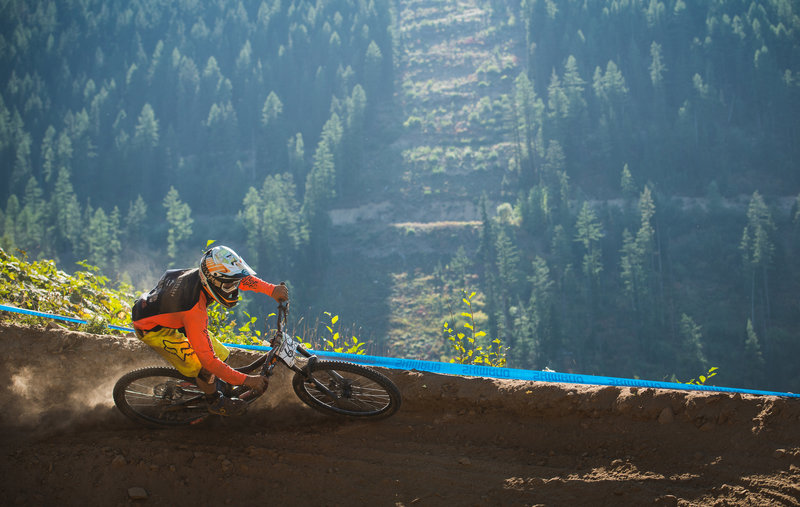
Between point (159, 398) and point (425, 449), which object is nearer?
point (425, 449)

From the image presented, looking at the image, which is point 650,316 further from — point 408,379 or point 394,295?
point 408,379

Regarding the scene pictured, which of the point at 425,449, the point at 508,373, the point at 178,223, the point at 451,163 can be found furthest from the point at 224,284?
the point at 451,163

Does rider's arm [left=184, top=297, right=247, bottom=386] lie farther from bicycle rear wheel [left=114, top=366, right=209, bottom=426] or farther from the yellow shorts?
bicycle rear wheel [left=114, top=366, right=209, bottom=426]

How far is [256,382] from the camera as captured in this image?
5.21 metres

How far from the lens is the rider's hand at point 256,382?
17.0ft

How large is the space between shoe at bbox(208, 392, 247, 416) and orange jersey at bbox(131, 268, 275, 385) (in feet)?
1.23

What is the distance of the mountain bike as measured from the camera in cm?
551

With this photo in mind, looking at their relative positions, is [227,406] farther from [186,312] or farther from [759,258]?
[759,258]

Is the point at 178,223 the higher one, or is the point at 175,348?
the point at 178,223

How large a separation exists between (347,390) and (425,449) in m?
0.86

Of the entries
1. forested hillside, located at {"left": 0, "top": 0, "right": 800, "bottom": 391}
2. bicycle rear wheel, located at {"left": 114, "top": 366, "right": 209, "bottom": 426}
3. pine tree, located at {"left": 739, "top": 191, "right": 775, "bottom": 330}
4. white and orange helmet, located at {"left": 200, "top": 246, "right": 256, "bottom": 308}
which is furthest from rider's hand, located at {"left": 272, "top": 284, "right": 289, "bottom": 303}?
pine tree, located at {"left": 739, "top": 191, "right": 775, "bottom": 330}

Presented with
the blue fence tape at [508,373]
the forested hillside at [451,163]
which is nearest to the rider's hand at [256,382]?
the blue fence tape at [508,373]

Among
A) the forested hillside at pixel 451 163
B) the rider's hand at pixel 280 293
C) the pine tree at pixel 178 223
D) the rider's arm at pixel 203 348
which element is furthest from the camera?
the pine tree at pixel 178 223

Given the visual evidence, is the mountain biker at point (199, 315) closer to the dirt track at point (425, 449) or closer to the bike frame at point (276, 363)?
the bike frame at point (276, 363)
